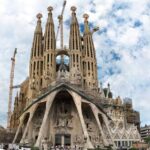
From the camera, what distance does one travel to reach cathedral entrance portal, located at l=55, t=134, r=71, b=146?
56.7 meters

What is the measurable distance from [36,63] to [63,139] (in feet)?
112

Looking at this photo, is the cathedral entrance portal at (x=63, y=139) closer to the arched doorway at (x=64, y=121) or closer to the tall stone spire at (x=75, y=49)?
the arched doorway at (x=64, y=121)

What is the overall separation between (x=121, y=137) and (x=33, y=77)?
104 feet

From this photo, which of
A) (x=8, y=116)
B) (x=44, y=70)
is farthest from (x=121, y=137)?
(x=8, y=116)

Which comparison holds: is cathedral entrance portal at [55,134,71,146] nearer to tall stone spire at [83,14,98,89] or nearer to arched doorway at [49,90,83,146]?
arched doorway at [49,90,83,146]

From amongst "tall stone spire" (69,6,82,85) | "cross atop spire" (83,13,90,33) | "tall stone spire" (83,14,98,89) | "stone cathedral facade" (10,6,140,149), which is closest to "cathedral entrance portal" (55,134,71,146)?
"stone cathedral facade" (10,6,140,149)

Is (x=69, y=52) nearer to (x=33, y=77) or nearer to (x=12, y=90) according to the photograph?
(x=33, y=77)

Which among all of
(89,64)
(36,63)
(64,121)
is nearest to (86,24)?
(89,64)

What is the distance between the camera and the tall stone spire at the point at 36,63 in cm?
8175

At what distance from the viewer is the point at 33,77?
8281cm

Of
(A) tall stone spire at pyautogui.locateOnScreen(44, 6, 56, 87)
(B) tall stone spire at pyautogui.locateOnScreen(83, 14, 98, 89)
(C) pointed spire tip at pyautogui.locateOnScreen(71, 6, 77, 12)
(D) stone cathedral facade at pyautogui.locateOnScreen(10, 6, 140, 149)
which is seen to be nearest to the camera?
(D) stone cathedral facade at pyautogui.locateOnScreen(10, 6, 140, 149)

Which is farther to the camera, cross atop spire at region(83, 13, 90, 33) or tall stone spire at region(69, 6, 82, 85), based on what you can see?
cross atop spire at region(83, 13, 90, 33)

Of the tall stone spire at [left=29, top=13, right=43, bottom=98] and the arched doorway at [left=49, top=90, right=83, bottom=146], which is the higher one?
the tall stone spire at [left=29, top=13, right=43, bottom=98]

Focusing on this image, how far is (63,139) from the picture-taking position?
56.7 meters
